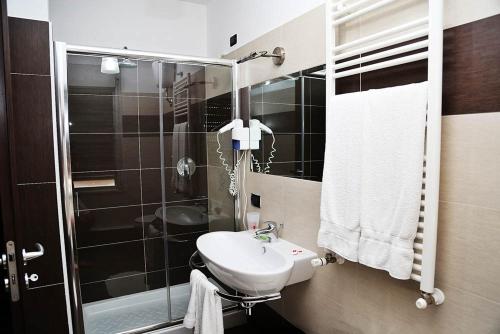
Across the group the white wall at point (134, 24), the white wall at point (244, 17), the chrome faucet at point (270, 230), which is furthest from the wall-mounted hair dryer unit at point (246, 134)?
the white wall at point (134, 24)

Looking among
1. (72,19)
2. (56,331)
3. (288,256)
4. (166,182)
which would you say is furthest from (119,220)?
(72,19)

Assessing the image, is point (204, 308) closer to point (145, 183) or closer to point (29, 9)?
point (145, 183)

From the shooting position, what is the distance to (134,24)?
8.96ft

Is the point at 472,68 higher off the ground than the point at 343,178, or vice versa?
the point at 472,68

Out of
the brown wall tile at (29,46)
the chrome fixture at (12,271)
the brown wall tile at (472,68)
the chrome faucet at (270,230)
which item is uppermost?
the brown wall tile at (29,46)

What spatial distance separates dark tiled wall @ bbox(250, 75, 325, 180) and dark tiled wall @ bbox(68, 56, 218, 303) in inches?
19.8

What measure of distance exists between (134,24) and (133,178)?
4.41ft

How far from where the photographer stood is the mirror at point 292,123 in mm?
1731

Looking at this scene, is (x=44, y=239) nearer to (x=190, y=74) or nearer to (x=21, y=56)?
(x=21, y=56)

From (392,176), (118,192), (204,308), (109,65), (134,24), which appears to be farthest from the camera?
(134,24)

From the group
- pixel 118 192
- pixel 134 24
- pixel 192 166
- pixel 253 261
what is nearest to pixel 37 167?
pixel 118 192

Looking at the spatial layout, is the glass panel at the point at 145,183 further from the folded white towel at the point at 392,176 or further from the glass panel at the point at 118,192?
the folded white towel at the point at 392,176

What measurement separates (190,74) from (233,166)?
0.79m

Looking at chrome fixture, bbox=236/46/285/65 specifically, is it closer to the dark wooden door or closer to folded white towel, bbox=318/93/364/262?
folded white towel, bbox=318/93/364/262
